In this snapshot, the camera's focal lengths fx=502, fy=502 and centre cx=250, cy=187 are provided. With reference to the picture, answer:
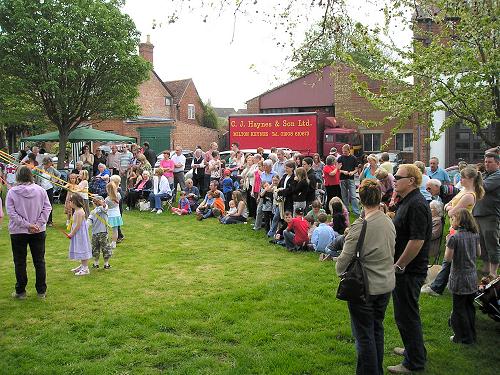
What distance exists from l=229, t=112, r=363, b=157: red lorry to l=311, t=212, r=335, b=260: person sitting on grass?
18.0 metres

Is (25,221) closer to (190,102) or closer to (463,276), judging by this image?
(463,276)

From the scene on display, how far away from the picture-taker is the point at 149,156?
18062mm

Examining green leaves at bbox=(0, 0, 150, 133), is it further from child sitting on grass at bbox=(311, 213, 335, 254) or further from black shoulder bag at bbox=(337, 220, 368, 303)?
black shoulder bag at bbox=(337, 220, 368, 303)

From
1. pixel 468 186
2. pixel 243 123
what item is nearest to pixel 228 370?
pixel 468 186

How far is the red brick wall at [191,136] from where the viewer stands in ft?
123

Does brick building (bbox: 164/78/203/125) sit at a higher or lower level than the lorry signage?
higher

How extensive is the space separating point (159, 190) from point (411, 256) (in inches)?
467

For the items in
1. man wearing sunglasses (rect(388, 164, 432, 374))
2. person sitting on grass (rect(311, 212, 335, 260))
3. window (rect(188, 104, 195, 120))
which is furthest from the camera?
window (rect(188, 104, 195, 120))

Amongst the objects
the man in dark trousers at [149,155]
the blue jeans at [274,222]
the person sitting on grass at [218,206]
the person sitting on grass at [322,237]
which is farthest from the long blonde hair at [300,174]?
the man in dark trousers at [149,155]

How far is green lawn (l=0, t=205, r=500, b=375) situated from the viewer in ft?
16.8

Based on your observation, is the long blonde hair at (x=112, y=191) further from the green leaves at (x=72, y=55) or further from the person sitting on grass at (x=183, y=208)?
the green leaves at (x=72, y=55)

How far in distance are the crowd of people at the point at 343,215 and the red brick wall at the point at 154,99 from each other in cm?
2541

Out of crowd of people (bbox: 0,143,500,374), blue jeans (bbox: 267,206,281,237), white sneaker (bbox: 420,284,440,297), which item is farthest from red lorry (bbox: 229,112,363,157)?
white sneaker (bbox: 420,284,440,297)

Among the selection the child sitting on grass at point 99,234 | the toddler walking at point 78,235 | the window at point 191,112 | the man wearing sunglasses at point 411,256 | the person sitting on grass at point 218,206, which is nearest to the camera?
the man wearing sunglasses at point 411,256
